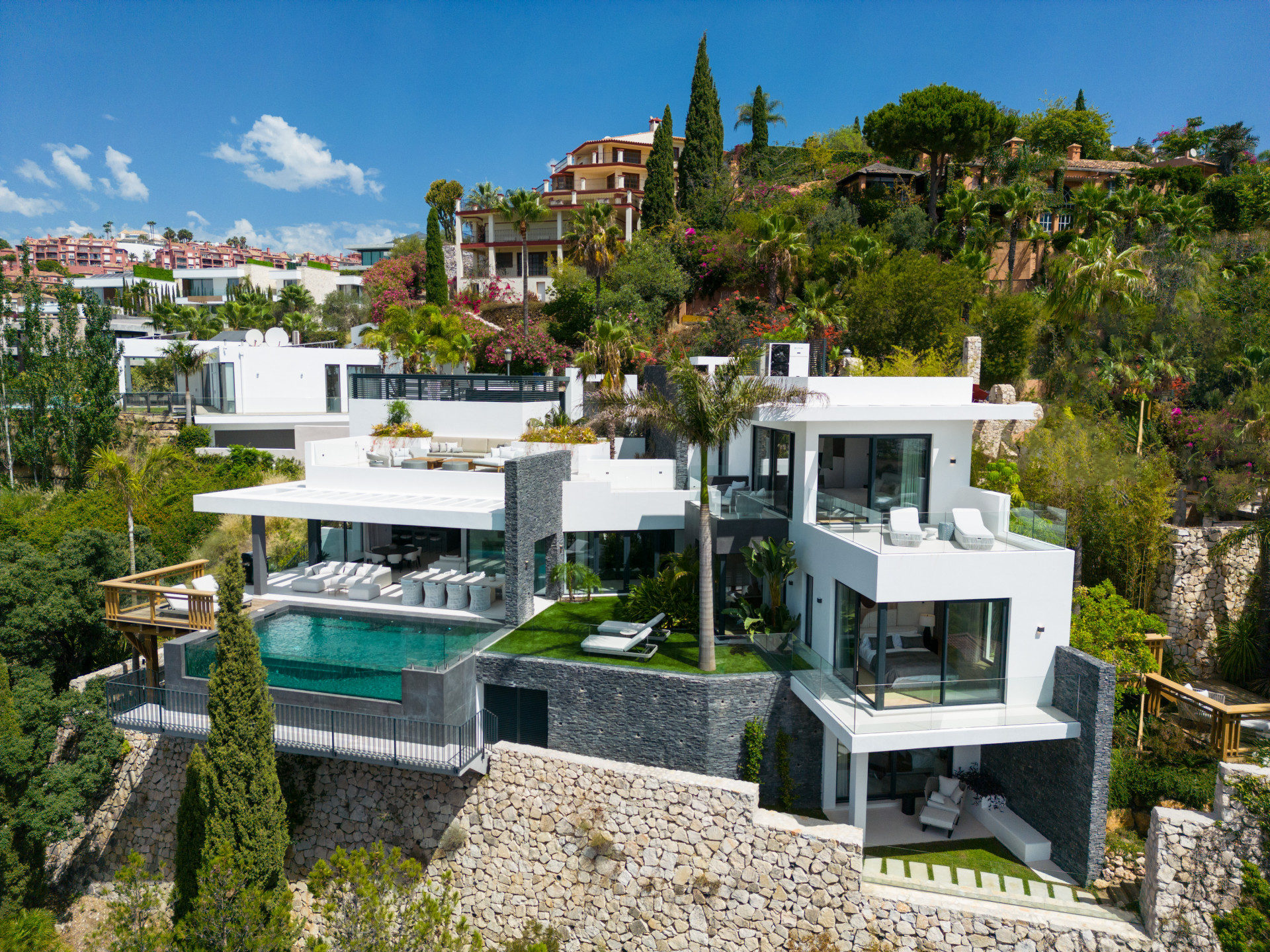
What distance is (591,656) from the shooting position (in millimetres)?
16016

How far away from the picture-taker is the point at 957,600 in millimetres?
14156

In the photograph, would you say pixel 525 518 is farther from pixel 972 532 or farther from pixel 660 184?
pixel 660 184

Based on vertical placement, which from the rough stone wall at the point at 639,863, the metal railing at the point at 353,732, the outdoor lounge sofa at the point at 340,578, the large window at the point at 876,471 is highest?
the large window at the point at 876,471

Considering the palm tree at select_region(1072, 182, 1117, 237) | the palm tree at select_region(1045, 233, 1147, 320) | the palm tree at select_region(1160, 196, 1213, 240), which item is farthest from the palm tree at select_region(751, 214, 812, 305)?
the palm tree at select_region(1160, 196, 1213, 240)

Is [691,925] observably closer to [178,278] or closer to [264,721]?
[264,721]

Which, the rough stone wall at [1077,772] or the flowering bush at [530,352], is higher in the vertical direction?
the flowering bush at [530,352]

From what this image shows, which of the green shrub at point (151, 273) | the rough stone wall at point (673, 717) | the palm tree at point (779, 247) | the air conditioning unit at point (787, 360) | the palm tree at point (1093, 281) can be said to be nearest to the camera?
the rough stone wall at point (673, 717)

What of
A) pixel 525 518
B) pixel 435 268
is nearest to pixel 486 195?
pixel 435 268

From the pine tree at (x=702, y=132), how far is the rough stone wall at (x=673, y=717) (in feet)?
126

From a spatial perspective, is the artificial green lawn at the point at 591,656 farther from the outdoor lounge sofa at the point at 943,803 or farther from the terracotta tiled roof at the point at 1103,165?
the terracotta tiled roof at the point at 1103,165

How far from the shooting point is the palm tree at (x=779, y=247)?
36.8 metres

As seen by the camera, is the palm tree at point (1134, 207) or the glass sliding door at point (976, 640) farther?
the palm tree at point (1134, 207)

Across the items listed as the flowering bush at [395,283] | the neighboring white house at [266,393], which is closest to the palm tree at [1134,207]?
the neighboring white house at [266,393]

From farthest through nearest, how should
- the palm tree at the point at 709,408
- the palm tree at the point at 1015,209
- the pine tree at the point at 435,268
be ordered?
the pine tree at the point at 435,268
the palm tree at the point at 1015,209
the palm tree at the point at 709,408
